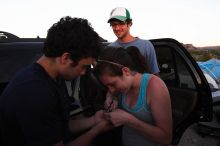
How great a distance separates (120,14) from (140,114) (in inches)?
85.3

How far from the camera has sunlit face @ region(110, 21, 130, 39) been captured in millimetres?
4155

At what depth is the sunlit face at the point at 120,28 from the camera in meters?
4.16

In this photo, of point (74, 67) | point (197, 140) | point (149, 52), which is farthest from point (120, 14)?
point (197, 140)

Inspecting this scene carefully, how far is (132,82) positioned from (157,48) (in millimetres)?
2330

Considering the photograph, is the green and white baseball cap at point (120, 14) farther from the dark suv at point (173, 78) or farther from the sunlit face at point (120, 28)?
the dark suv at point (173, 78)

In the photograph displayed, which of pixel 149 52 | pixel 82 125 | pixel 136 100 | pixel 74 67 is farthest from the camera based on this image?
pixel 149 52

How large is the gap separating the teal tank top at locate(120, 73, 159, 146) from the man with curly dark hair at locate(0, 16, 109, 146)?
1.40ft

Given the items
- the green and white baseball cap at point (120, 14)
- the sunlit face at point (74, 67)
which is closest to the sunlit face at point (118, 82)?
the sunlit face at point (74, 67)

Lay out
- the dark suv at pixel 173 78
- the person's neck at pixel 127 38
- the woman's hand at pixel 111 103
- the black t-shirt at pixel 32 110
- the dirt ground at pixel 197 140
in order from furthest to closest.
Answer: the dirt ground at pixel 197 140, the person's neck at pixel 127 38, the dark suv at pixel 173 78, the woman's hand at pixel 111 103, the black t-shirt at pixel 32 110

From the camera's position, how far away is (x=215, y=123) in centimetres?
533

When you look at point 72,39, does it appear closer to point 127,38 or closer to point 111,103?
point 111,103

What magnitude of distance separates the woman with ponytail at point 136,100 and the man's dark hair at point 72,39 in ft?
0.94

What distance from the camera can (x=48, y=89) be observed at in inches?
70.1

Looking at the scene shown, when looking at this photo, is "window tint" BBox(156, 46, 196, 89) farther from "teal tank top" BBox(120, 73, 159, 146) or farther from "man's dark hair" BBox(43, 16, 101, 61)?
"man's dark hair" BBox(43, 16, 101, 61)
